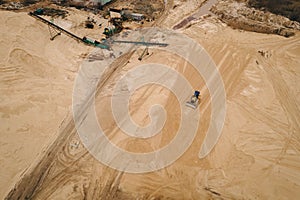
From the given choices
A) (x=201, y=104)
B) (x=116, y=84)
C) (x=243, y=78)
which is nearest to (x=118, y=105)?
(x=116, y=84)

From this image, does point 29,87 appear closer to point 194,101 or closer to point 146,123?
point 146,123

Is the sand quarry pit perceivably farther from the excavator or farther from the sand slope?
the excavator

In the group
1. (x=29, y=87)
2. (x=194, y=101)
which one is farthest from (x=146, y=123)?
(x=29, y=87)

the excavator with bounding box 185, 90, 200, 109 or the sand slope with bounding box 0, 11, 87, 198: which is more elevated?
the excavator with bounding box 185, 90, 200, 109

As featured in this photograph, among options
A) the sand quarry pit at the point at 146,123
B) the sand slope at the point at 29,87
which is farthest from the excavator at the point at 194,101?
the sand slope at the point at 29,87

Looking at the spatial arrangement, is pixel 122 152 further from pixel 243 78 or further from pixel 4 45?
pixel 4 45

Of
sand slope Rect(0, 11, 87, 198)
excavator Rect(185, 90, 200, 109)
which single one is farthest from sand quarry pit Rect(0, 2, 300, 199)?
excavator Rect(185, 90, 200, 109)
